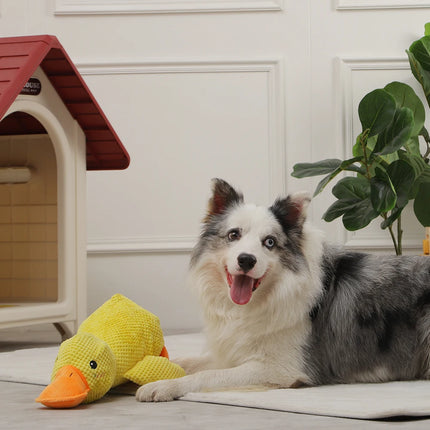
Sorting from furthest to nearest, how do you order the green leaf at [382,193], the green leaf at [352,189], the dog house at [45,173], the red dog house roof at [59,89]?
1. the green leaf at [352,189]
2. the green leaf at [382,193]
3. the dog house at [45,173]
4. the red dog house roof at [59,89]

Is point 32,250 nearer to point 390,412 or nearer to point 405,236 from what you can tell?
point 405,236

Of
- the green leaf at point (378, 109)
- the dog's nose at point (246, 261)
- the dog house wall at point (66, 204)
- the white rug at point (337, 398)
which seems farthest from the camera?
the green leaf at point (378, 109)

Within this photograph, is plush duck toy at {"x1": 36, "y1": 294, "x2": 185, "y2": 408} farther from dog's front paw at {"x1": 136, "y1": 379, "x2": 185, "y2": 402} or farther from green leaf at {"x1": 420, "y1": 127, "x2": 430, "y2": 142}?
green leaf at {"x1": 420, "y1": 127, "x2": 430, "y2": 142}

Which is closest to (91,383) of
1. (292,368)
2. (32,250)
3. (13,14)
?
(292,368)

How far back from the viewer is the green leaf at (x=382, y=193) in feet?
12.5

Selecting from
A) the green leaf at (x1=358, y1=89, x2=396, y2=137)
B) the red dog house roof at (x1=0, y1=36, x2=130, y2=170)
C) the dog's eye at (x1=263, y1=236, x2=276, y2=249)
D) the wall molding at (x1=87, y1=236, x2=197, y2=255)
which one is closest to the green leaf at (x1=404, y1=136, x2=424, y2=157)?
the green leaf at (x1=358, y1=89, x2=396, y2=137)

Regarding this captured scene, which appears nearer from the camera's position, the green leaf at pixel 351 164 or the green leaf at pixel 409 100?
the green leaf at pixel 351 164

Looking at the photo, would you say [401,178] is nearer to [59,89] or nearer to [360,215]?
[360,215]

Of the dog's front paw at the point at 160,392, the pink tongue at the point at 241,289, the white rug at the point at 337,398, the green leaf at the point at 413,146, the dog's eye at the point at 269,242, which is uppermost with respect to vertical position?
the green leaf at the point at 413,146

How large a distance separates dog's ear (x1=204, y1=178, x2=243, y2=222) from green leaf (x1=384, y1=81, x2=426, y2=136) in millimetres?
1947

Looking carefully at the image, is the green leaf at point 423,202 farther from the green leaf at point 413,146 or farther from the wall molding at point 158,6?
the wall molding at point 158,6

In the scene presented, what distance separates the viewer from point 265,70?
15.1 ft

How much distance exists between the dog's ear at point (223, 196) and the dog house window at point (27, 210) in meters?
1.56

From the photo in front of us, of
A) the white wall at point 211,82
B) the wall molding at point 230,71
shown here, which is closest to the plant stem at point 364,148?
the white wall at point 211,82
